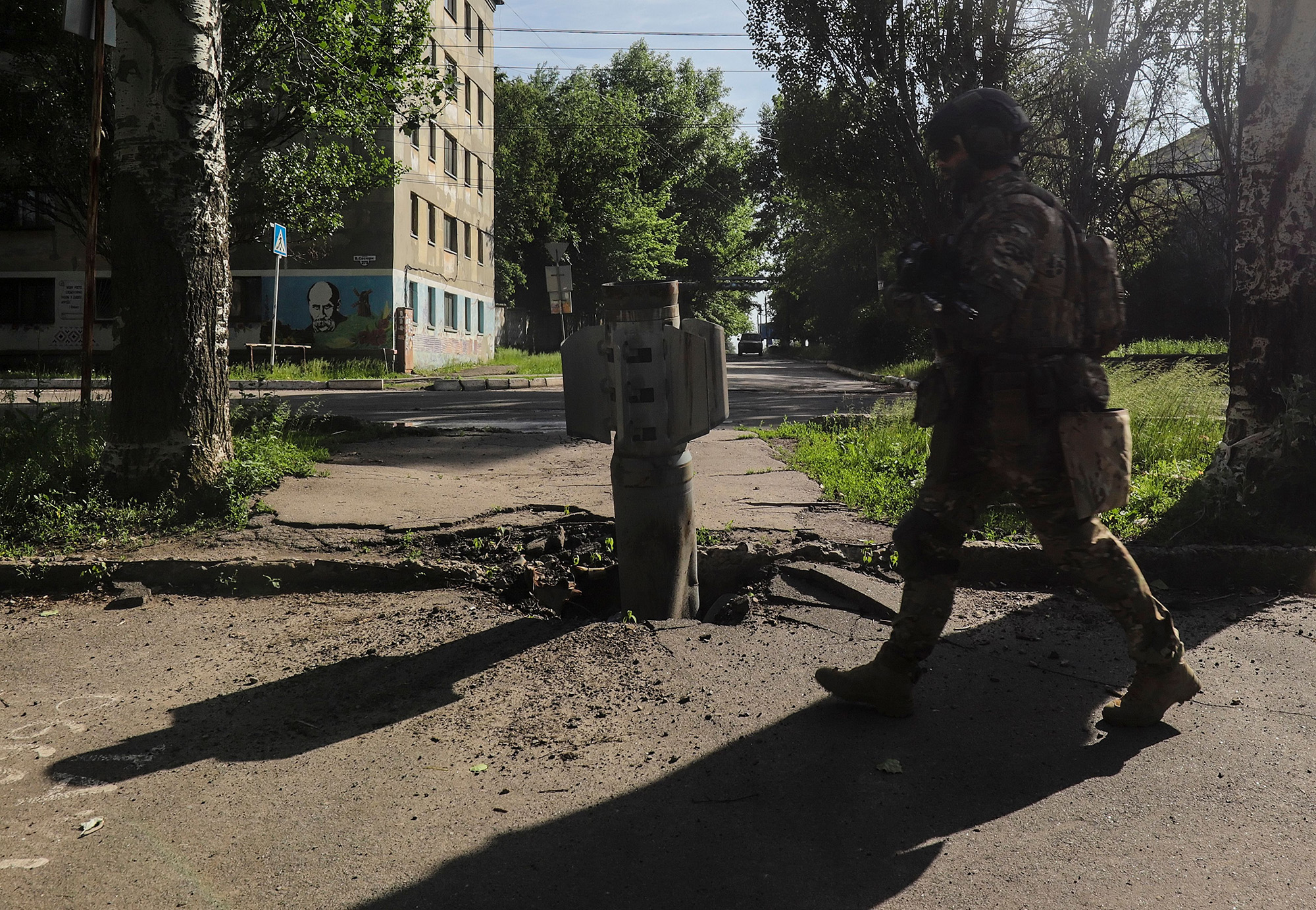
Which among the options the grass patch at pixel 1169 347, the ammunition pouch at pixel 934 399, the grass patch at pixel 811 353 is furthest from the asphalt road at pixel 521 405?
the grass patch at pixel 811 353

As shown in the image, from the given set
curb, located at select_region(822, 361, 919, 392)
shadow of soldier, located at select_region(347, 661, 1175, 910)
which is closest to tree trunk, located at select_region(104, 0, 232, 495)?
shadow of soldier, located at select_region(347, 661, 1175, 910)

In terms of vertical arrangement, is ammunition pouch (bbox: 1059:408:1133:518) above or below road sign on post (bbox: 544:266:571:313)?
below

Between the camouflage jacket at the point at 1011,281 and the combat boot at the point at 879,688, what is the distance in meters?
0.99

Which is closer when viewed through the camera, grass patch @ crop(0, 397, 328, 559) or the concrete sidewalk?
grass patch @ crop(0, 397, 328, 559)

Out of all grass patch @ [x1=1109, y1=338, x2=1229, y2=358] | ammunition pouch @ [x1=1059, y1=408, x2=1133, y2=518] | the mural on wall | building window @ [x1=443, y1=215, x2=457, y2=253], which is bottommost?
ammunition pouch @ [x1=1059, y1=408, x2=1133, y2=518]

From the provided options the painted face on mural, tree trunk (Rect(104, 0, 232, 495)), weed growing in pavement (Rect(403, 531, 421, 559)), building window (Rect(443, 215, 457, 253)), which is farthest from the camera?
building window (Rect(443, 215, 457, 253))

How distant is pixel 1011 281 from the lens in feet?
8.87

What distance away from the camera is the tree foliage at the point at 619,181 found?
40.4 m

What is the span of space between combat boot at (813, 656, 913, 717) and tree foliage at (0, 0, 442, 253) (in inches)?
294

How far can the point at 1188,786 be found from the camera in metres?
2.53

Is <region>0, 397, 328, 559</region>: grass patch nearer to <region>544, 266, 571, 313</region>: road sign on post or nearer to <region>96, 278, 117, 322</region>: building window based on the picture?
<region>544, 266, 571, 313</region>: road sign on post

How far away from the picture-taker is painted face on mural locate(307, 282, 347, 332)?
84.1 ft

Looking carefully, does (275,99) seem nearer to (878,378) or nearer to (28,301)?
(878,378)

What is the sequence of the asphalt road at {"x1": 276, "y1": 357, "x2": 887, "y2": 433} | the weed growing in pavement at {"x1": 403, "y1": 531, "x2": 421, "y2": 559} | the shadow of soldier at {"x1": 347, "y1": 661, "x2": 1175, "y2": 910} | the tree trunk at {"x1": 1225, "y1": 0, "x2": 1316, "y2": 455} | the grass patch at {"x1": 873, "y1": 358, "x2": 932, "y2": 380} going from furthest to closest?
the grass patch at {"x1": 873, "y1": 358, "x2": 932, "y2": 380}, the asphalt road at {"x1": 276, "y1": 357, "x2": 887, "y2": 433}, the tree trunk at {"x1": 1225, "y1": 0, "x2": 1316, "y2": 455}, the weed growing in pavement at {"x1": 403, "y1": 531, "x2": 421, "y2": 559}, the shadow of soldier at {"x1": 347, "y1": 661, "x2": 1175, "y2": 910}
